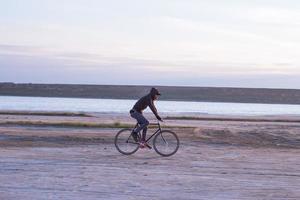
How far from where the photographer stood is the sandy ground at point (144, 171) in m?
13.8

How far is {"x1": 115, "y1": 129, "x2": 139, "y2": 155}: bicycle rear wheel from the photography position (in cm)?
2097

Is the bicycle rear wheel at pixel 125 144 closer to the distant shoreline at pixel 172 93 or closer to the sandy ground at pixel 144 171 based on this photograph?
the sandy ground at pixel 144 171

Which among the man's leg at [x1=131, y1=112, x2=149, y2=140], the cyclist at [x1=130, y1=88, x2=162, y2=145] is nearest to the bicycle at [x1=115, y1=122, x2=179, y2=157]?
the cyclist at [x1=130, y1=88, x2=162, y2=145]

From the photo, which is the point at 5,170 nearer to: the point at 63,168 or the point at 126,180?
the point at 63,168

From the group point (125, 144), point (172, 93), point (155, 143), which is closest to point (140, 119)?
point (155, 143)

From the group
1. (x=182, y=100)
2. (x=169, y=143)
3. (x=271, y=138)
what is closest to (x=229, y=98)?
(x=182, y=100)

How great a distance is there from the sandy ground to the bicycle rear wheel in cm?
24

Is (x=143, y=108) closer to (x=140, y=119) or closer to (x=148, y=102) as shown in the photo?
(x=140, y=119)

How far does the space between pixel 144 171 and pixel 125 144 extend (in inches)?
160

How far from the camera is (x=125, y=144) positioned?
21.1m

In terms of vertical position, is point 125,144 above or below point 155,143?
below

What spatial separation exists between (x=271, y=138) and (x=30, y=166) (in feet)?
52.9

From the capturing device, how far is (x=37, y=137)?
28.4 meters

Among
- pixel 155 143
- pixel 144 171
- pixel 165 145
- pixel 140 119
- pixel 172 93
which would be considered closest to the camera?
pixel 144 171
